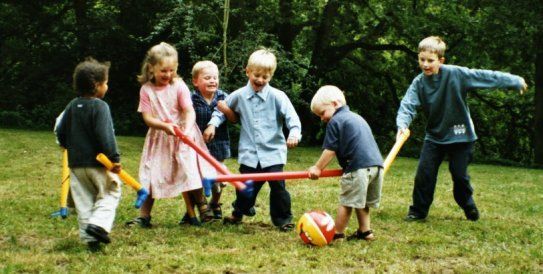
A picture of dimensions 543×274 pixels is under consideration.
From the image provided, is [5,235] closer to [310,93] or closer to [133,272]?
[133,272]

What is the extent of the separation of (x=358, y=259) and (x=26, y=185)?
5.83 meters

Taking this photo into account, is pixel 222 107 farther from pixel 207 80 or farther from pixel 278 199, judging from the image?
pixel 278 199

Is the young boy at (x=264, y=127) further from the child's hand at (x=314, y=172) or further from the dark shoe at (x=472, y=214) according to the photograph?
the dark shoe at (x=472, y=214)

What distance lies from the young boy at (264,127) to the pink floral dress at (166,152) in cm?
39

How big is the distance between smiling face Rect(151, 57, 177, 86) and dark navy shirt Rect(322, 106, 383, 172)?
1.59 meters

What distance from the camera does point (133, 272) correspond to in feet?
15.6

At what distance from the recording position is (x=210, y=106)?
694 centimetres

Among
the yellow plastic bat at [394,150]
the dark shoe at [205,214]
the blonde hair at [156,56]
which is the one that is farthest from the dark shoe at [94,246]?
the yellow plastic bat at [394,150]

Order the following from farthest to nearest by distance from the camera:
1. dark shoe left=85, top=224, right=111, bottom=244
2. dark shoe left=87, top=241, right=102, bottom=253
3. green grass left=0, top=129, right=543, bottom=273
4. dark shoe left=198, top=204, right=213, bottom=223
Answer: dark shoe left=198, top=204, right=213, bottom=223, dark shoe left=87, top=241, right=102, bottom=253, dark shoe left=85, top=224, right=111, bottom=244, green grass left=0, top=129, right=543, bottom=273

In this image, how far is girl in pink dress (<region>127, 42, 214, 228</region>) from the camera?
640 cm

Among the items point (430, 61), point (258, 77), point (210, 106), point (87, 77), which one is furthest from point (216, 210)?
point (430, 61)


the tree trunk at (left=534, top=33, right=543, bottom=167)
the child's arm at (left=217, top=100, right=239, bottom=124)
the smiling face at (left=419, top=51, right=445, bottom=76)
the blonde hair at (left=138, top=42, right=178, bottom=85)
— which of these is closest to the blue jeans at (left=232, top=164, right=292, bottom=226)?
the child's arm at (left=217, top=100, right=239, bottom=124)

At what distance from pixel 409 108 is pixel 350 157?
1.61 m

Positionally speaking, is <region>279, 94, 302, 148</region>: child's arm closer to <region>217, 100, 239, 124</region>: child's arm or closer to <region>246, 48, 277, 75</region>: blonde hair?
<region>246, 48, 277, 75</region>: blonde hair
